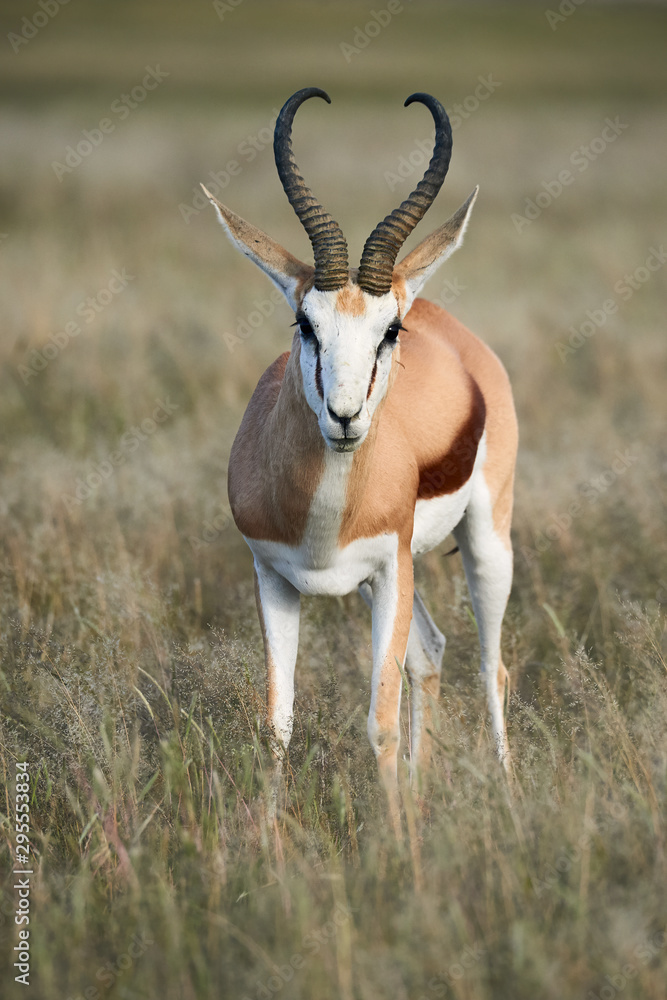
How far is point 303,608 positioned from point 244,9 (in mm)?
106674

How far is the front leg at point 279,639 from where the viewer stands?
15.0 ft

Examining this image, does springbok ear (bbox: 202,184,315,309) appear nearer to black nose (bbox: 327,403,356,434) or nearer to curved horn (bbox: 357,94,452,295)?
curved horn (bbox: 357,94,452,295)

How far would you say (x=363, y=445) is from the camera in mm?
4266

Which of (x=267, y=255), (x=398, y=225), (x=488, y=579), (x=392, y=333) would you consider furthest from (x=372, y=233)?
(x=488, y=579)

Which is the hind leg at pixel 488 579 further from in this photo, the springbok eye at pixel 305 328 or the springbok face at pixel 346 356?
the springbok eye at pixel 305 328

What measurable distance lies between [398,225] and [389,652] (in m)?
1.76

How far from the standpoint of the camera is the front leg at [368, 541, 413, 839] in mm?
4434

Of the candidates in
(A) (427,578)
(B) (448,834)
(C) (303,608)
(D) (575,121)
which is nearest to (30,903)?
(B) (448,834)

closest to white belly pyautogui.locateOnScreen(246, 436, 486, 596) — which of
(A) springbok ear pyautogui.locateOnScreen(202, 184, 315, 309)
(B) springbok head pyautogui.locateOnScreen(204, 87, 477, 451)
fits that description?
(B) springbok head pyautogui.locateOnScreen(204, 87, 477, 451)

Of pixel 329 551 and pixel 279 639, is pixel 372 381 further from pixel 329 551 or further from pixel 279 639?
pixel 279 639

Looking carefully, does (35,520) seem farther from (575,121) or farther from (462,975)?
(575,121)

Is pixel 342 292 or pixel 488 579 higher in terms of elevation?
pixel 342 292

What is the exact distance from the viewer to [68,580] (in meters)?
6.66

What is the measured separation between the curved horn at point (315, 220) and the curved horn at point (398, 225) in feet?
0.31
